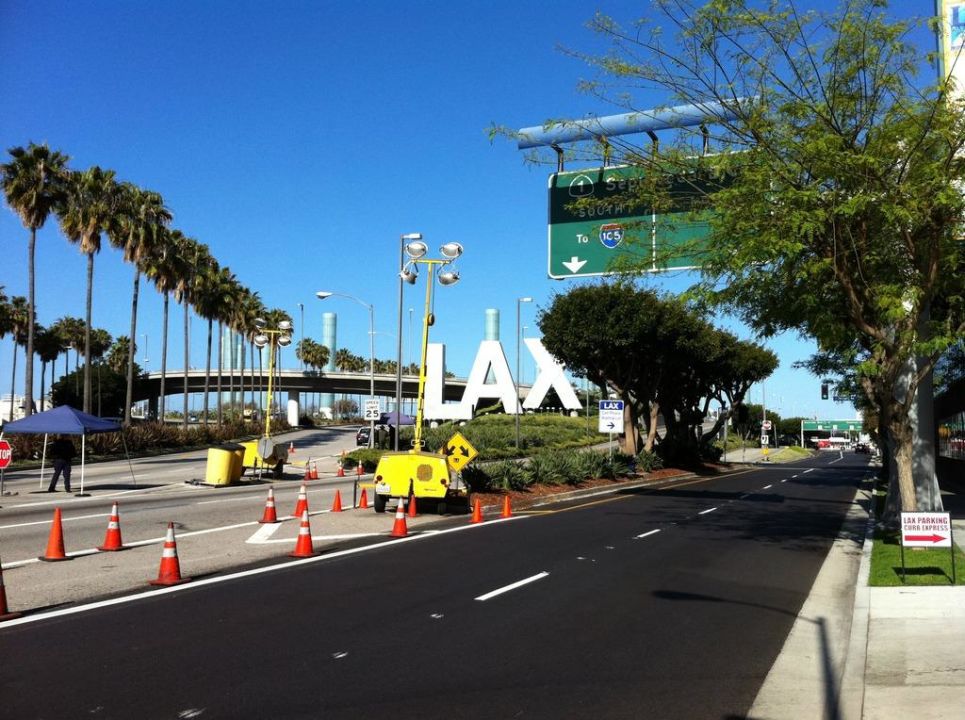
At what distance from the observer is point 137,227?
47.6 m

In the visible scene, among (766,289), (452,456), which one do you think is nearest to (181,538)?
(452,456)

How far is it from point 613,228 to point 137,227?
3951 centimetres

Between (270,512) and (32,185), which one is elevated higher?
(32,185)

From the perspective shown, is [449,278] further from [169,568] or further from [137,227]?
[137,227]

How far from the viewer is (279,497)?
80.9 ft

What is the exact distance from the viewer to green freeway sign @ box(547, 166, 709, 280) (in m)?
13.5

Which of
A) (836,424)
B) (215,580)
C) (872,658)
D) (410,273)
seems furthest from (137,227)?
(836,424)

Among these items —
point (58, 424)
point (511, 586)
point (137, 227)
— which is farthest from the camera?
point (137, 227)

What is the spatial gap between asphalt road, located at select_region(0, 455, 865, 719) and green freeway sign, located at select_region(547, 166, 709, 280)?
15.2 ft

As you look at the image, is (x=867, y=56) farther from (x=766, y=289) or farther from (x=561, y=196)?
(x=561, y=196)

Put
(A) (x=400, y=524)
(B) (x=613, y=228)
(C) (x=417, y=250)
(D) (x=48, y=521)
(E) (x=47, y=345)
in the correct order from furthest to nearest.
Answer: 1. (E) (x=47, y=345)
2. (C) (x=417, y=250)
3. (D) (x=48, y=521)
4. (A) (x=400, y=524)
5. (B) (x=613, y=228)

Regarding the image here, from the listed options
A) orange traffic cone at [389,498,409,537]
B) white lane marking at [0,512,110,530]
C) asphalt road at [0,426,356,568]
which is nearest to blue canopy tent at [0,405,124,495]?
asphalt road at [0,426,356,568]

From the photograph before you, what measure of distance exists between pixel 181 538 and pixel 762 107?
11768mm

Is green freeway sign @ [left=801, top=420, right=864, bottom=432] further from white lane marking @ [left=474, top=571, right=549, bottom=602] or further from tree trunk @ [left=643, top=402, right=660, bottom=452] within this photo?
white lane marking @ [left=474, top=571, right=549, bottom=602]
